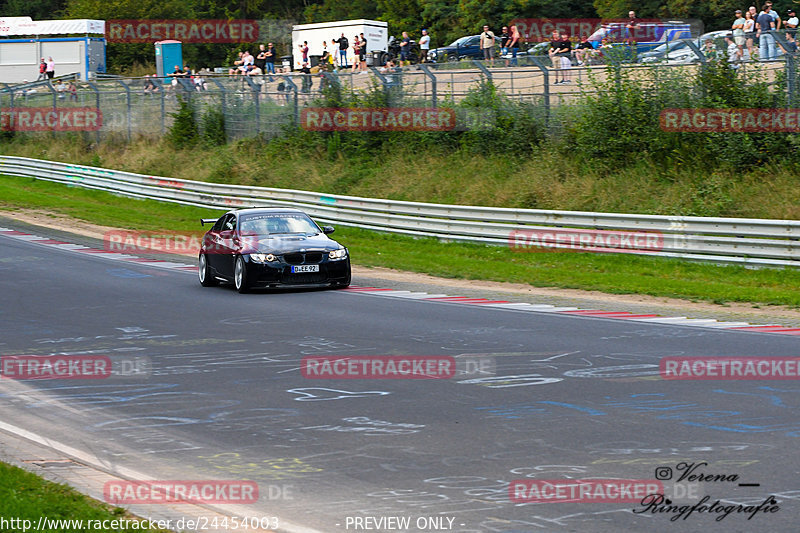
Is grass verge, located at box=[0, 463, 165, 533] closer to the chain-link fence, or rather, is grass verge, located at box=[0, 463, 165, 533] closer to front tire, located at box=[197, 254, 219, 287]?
front tire, located at box=[197, 254, 219, 287]

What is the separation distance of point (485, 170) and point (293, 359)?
19.2 m

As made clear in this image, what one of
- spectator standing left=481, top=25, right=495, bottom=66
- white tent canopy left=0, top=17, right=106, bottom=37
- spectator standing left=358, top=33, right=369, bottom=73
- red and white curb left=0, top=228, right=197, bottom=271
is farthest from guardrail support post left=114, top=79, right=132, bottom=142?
spectator standing left=481, top=25, right=495, bottom=66

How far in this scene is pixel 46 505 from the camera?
237 inches

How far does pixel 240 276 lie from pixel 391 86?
1696cm

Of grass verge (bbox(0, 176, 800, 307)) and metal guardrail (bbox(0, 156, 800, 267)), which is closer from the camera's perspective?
grass verge (bbox(0, 176, 800, 307))

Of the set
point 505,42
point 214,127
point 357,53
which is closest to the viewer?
→ point 505,42

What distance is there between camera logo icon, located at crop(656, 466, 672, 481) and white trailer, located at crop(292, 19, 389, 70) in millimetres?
39579

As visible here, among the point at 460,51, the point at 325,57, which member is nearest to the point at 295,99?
the point at 325,57

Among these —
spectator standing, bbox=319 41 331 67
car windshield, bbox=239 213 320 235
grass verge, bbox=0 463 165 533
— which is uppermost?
spectator standing, bbox=319 41 331 67

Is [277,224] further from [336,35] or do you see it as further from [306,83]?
[336,35]

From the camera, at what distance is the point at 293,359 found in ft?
38.7

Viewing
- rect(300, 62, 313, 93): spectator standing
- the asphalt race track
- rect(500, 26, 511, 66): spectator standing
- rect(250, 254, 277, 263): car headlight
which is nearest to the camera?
the asphalt race track

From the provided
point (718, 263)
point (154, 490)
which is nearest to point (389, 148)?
point (718, 263)

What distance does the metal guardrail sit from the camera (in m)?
19.8
